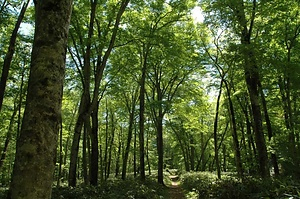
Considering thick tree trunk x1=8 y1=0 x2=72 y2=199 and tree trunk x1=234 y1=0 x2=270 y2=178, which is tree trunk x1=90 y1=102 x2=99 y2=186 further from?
thick tree trunk x1=8 y1=0 x2=72 y2=199

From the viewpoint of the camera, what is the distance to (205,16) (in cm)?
1451

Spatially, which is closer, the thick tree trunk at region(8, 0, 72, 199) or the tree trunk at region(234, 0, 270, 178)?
the thick tree trunk at region(8, 0, 72, 199)

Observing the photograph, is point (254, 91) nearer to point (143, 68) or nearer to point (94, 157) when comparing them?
point (143, 68)

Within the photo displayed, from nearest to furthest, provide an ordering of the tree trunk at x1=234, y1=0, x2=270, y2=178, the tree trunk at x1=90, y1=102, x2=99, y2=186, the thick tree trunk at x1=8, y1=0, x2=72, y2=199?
the thick tree trunk at x1=8, y1=0, x2=72, y2=199
the tree trunk at x1=234, y1=0, x2=270, y2=178
the tree trunk at x1=90, y1=102, x2=99, y2=186

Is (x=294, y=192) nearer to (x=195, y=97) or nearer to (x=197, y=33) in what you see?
(x=197, y=33)

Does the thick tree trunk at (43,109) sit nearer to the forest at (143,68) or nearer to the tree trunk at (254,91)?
the forest at (143,68)

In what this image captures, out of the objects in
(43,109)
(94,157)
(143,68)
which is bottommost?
(94,157)

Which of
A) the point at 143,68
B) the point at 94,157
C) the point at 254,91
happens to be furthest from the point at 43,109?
the point at 143,68

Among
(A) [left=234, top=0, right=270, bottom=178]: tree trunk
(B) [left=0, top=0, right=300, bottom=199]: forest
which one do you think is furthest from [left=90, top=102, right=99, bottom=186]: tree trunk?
(A) [left=234, top=0, right=270, bottom=178]: tree trunk

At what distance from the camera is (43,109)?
1.89m

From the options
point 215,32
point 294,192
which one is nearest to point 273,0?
point 215,32

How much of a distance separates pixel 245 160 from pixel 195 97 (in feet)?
21.7

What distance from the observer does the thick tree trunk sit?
1.74m

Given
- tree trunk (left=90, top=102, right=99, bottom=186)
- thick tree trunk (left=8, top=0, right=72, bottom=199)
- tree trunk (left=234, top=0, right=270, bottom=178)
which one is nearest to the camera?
thick tree trunk (left=8, top=0, right=72, bottom=199)
